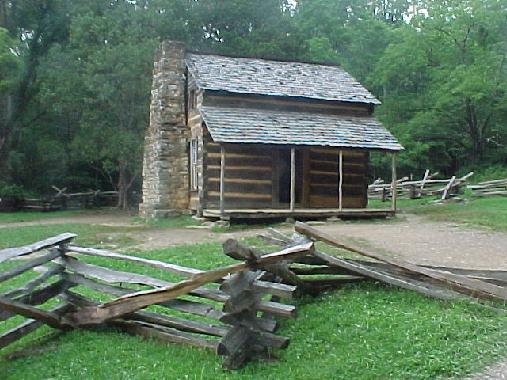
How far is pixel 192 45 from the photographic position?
36219 millimetres

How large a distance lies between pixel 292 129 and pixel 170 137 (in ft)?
17.5

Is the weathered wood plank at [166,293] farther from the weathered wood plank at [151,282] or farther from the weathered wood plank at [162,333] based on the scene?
the weathered wood plank at [162,333]

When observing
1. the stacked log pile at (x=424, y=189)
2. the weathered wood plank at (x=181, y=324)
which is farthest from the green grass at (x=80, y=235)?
the stacked log pile at (x=424, y=189)

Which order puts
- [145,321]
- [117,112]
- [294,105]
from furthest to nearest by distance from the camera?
[117,112], [294,105], [145,321]

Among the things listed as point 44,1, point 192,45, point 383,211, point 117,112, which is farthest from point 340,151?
point 44,1

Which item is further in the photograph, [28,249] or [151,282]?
[28,249]

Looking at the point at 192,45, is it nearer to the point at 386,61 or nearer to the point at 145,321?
the point at 386,61

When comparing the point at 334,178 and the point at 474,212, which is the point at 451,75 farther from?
the point at 334,178

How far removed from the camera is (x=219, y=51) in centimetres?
3634

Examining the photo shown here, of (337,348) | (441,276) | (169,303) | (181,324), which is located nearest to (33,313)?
(169,303)

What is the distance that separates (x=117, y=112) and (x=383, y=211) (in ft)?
48.3

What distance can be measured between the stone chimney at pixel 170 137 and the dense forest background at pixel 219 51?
7.69 meters

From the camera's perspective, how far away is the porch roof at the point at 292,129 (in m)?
19.0

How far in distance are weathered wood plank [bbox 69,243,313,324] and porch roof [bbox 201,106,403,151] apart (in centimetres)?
1154
